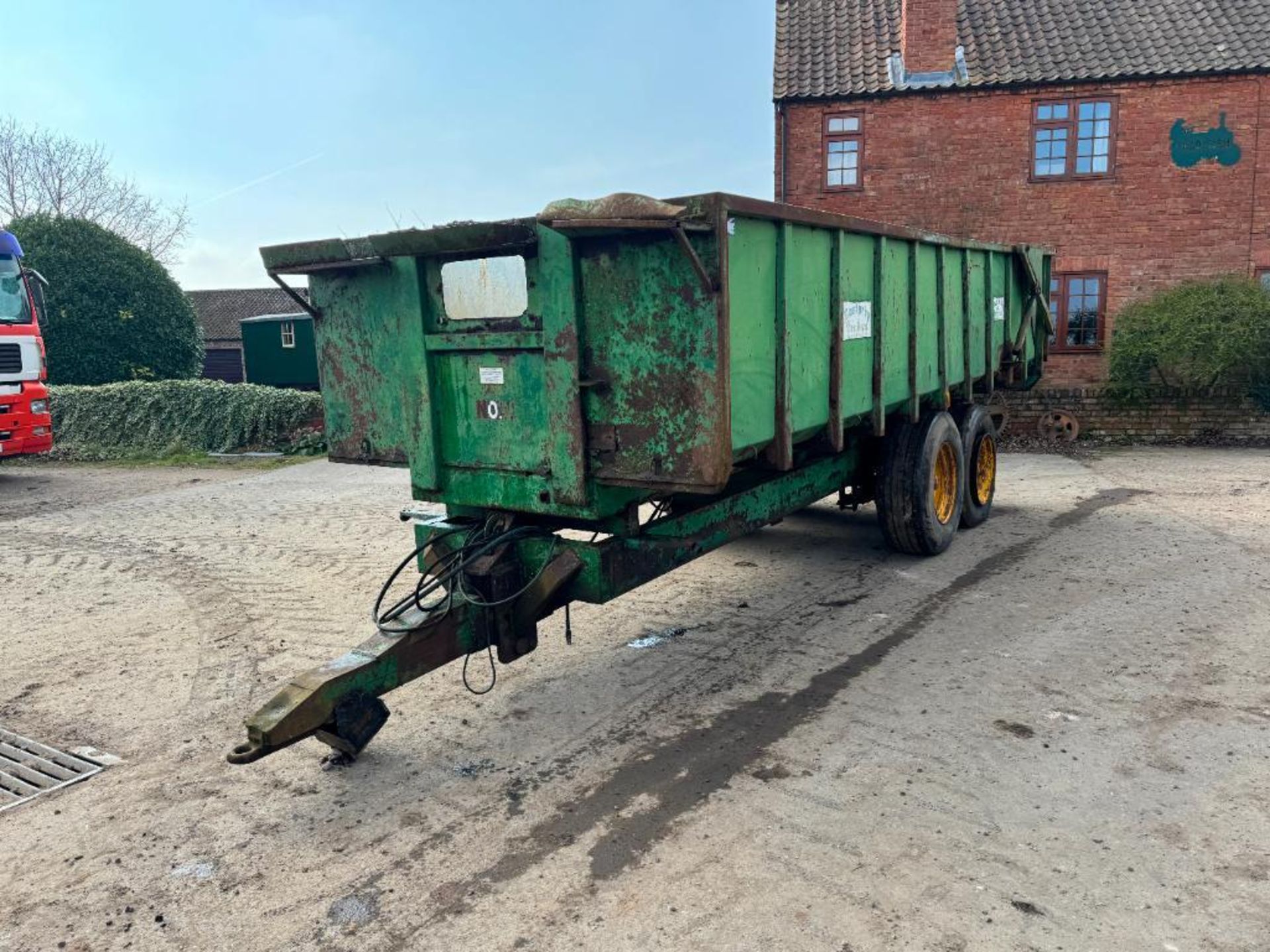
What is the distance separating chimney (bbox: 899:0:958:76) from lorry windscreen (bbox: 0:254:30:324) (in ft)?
47.9

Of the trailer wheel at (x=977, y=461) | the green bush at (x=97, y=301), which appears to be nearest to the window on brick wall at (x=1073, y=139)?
the trailer wheel at (x=977, y=461)

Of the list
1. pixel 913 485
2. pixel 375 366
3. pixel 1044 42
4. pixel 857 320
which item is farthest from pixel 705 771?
pixel 1044 42

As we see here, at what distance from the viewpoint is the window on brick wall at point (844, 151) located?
1712 cm

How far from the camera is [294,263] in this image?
4680 mm

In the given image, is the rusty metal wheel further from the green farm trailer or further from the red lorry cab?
the red lorry cab

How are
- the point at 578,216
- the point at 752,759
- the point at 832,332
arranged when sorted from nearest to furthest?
1. the point at 578,216
2. the point at 752,759
3. the point at 832,332

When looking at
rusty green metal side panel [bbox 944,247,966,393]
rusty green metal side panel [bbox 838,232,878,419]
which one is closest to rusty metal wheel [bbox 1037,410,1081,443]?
rusty green metal side panel [bbox 944,247,966,393]

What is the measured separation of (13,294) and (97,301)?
9.14 m

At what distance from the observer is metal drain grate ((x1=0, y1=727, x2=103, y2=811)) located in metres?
3.97

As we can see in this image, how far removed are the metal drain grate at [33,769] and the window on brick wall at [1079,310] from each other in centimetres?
1661

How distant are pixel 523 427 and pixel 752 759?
1775 millimetres

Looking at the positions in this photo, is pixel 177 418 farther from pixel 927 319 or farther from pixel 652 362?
pixel 652 362

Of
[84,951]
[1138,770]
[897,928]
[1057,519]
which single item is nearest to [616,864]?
[897,928]

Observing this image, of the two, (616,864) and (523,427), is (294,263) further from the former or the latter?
(616,864)
